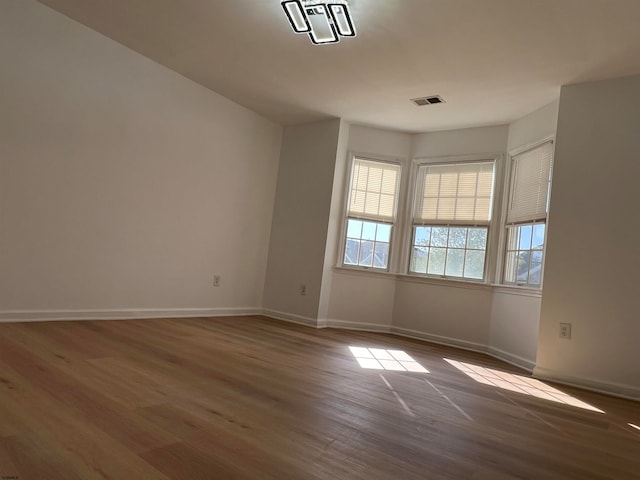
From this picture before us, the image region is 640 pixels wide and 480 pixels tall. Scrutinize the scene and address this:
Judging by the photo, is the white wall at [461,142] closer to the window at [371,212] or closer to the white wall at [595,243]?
the window at [371,212]

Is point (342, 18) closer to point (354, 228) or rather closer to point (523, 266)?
point (354, 228)

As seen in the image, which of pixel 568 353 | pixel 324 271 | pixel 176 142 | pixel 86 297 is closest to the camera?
pixel 568 353

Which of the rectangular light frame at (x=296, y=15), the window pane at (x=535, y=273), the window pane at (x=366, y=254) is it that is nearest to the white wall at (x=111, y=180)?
the window pane at (x=366, y=254)

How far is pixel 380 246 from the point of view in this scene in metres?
5.20

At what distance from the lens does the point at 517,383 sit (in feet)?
10.3

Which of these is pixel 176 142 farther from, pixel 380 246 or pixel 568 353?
pixel 568 353

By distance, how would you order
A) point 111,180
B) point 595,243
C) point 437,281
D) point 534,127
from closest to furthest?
point 595,243
point 111,180
point 534,127
point 437,281

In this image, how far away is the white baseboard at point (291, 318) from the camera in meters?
4.85

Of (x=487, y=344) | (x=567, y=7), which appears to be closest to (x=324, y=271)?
(x=487, y=344)

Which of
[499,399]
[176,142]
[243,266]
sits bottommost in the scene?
[499,399]

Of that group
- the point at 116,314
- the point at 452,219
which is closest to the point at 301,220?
the point at 452,219

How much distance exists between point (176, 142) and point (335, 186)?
1811 mm

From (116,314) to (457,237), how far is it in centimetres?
364

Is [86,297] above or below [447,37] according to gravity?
below
